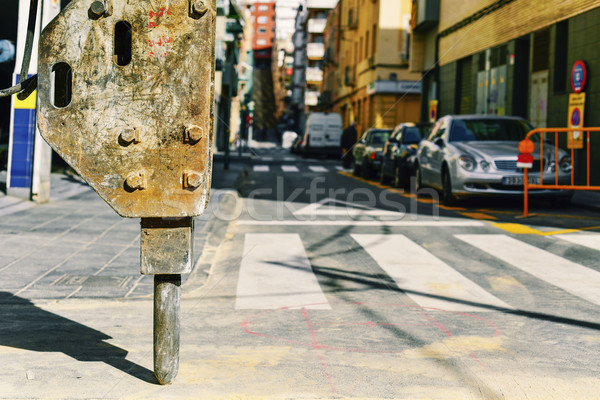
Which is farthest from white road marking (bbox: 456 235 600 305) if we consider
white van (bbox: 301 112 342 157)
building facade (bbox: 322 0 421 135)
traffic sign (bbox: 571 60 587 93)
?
building facade (bbox: 322 0 421 135)

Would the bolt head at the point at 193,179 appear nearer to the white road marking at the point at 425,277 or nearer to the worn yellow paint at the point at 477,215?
the white road marking at the point at 425,277

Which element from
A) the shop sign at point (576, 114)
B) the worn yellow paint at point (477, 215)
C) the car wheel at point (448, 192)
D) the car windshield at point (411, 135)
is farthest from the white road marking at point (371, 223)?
the car windshield at point (411, 135)

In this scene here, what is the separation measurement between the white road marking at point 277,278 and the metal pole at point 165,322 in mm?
1931

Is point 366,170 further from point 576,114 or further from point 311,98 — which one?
point 311,98

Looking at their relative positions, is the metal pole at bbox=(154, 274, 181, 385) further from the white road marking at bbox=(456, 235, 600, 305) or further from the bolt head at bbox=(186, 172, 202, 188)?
the white road marking at bbox=(456, 235, 600, 305)

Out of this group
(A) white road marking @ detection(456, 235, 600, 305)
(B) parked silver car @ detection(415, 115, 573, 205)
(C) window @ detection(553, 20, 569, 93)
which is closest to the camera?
(A) white road marking @ detection(456, 235, 600, 305)

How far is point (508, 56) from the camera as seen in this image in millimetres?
23406

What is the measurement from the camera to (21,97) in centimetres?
368

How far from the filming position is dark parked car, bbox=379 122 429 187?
16.9m

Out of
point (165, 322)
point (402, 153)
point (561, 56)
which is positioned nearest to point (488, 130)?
point (402, 153)

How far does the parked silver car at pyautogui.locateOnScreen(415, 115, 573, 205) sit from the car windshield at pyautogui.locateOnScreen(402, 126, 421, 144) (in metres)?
3.20

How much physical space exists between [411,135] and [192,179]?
15181 millimetres

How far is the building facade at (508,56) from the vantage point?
17.8 meters

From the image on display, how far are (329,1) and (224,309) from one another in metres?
81.0
